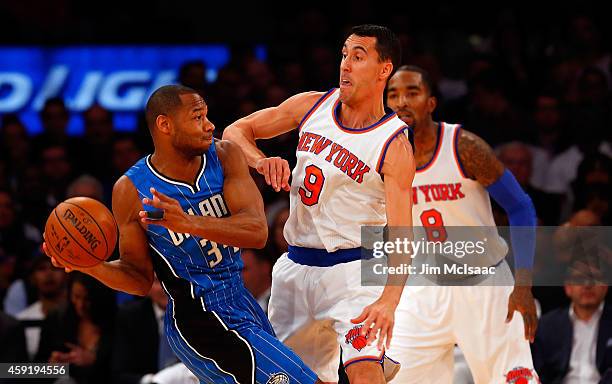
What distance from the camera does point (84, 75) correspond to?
10109 mm

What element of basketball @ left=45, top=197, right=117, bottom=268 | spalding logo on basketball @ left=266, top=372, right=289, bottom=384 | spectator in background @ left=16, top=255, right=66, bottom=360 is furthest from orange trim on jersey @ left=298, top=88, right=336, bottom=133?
spectator in background @ left=16, top=255, right=66, bottom=360

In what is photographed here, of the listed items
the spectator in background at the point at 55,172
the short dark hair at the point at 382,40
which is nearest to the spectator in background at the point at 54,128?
the spectator in background at the point at 55,172

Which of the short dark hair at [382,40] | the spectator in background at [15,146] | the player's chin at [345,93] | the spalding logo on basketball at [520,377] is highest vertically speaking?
the spectator in background at [15,146]

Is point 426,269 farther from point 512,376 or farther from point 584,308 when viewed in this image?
point 584,308

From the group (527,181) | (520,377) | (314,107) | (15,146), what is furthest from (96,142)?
(520,377)

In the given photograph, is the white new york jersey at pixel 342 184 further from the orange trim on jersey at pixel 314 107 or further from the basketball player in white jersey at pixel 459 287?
the basketball player in white jersey at pixel 459 287

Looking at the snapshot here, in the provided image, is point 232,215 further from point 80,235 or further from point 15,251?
point 15,251

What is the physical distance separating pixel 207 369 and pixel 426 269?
5.66 feet

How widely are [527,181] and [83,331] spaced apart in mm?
3477

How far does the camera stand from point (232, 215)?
174 inches

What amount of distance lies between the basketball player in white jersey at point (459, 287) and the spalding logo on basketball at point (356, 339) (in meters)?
0.91

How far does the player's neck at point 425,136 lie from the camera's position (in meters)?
5.76

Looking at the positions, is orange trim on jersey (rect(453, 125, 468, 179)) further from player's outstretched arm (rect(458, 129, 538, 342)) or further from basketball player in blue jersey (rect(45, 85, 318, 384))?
basketball player in blue jersey (rect(45, 85, 318, 384))

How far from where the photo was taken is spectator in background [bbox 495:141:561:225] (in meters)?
7.98
